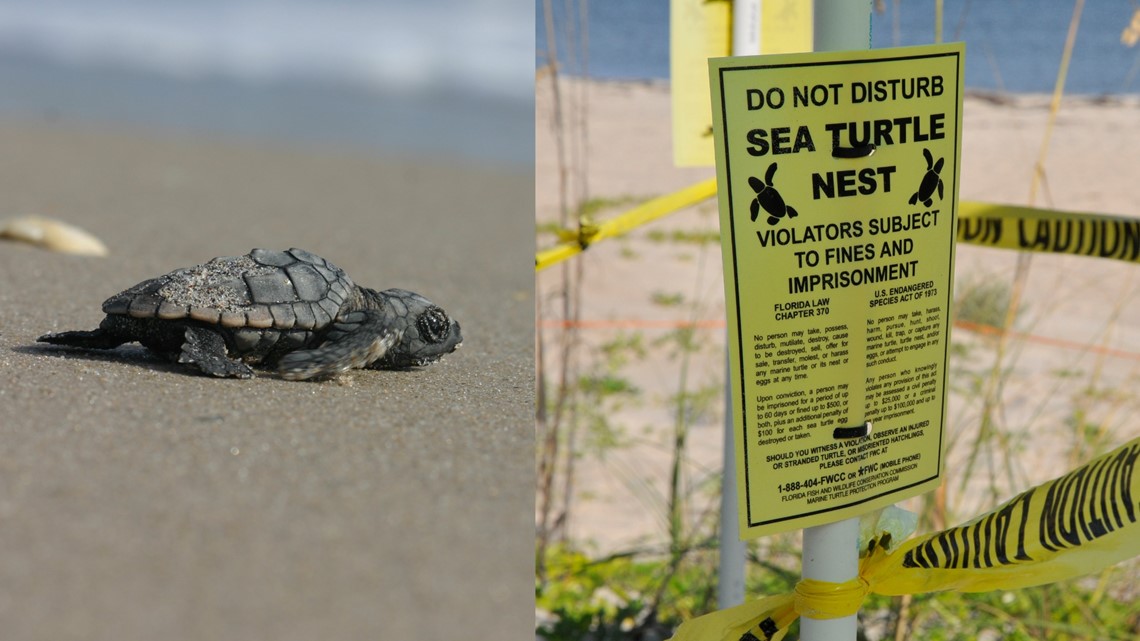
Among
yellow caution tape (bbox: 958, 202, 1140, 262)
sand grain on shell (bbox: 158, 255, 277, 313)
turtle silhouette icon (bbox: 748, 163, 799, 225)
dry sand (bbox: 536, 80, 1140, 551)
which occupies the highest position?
turtle silhouette icon (bbox: 748, 163, 799, 225)

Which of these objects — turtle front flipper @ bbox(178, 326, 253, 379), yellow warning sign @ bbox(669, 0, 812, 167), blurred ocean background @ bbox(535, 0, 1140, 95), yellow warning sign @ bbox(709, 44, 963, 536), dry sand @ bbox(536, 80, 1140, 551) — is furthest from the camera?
blurred ocean background @ bbox(535, 0, 1140, 95)

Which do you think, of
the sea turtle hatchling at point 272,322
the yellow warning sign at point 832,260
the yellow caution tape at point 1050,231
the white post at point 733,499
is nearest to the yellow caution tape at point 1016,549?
the yellow warning sign at point 832,260

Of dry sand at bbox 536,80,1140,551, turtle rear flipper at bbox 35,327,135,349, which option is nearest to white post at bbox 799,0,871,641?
turtle rear flipper at bbox 35,327,135,349

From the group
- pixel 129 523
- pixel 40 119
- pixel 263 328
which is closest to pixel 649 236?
pixel 40 119

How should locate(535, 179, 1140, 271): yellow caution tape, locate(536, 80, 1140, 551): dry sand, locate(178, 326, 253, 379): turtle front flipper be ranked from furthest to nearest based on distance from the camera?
locate(536, 80, 1140, 551): dry sand
locate(535, 179, 1140, 271): yellow caution tape
locate(178, 326, 253, 379): turtle front flipper

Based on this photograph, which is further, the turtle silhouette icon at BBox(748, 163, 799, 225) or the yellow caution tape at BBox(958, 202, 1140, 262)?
the yellow caution tape at BBox(958, 202, 1140, 262)

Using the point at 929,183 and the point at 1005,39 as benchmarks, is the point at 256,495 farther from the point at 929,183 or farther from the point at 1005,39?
the point at 1005,39

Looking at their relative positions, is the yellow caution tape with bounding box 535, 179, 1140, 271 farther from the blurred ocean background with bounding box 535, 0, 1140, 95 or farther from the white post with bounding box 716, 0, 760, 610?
the blurred ocean background with bounding box 535, 0, 1140, 95

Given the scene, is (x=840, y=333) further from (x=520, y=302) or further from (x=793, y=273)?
(x=520, y=302)
